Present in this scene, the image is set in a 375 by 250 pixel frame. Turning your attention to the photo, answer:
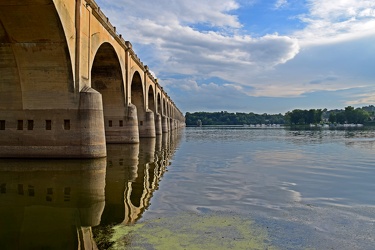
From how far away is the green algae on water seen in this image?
752 cm

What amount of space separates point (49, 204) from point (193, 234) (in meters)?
5.27

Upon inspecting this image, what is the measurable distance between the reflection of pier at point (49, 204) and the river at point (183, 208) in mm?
28

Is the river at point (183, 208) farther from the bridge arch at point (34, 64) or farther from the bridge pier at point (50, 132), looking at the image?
the bridge arch at point (34, 64)

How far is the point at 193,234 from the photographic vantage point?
8.28 m

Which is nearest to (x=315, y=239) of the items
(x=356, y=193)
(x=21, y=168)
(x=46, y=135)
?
(x=356, y=193)

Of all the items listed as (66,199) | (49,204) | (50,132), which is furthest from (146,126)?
(49,204)

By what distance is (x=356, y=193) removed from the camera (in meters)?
13.2

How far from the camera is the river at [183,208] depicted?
7859 mm

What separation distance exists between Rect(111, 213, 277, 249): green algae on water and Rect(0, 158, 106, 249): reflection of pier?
0.91m

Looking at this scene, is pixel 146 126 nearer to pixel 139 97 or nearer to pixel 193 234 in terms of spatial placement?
pixel 139 97

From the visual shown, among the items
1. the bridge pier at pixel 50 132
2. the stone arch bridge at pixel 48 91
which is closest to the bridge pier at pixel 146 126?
the stone arch bridge at pixel 48 91

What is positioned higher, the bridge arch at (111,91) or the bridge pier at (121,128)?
the bridge arch at (111,91)

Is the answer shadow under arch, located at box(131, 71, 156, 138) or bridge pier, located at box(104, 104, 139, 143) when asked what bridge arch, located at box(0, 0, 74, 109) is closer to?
bridge pier, located at box(104, 104, 139, 143)

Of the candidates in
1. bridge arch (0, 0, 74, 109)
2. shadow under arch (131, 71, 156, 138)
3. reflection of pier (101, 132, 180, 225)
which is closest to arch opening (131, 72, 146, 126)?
shadow under arch (131, 71, 156, 138)
